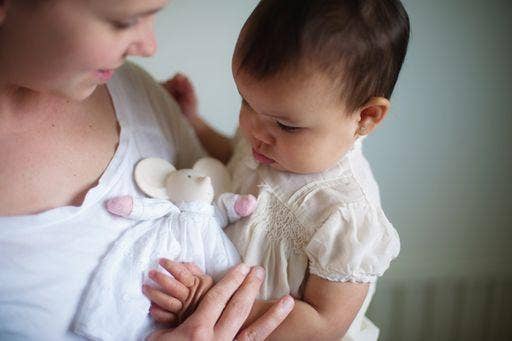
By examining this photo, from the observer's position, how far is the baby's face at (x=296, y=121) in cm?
87

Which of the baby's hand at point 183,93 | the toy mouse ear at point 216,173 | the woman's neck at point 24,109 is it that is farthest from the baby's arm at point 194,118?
the woman's neck at point 24,109

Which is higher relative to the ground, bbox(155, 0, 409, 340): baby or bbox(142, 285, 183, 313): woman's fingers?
bbox(155, 0, 409, 340): baby

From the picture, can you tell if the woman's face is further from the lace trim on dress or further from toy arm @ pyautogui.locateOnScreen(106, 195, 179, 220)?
the lace trim on dress

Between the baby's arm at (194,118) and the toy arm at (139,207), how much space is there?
13.3 inches

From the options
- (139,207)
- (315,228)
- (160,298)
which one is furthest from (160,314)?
(315,228)

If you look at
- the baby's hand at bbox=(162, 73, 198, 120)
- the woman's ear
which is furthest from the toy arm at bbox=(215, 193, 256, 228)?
the baby's hand at bbox=(162, 73, 198, 120)

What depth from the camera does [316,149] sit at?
94 cm

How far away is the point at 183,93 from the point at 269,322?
1.97 feet

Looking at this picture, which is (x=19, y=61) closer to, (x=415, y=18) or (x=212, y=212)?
(x=212, y=212)

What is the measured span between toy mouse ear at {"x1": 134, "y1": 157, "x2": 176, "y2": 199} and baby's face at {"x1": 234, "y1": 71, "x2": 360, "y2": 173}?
0.58 feet

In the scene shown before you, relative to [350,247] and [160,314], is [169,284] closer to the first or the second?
[160,314]

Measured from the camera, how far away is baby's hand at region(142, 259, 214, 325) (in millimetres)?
909

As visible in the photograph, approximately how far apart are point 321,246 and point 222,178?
10.8 inches

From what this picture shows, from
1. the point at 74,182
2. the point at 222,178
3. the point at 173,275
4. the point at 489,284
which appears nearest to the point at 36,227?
the point at 74,182
